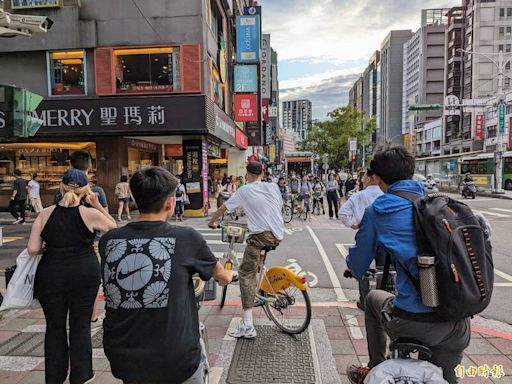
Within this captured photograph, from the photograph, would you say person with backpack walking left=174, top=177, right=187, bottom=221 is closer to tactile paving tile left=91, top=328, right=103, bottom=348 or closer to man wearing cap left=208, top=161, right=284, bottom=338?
tactile paving tile left=91, top=328, right=103, bottom=348

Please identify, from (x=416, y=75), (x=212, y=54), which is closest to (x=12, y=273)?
(x=212, y=54)

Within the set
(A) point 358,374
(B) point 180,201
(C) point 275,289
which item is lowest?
(A) point 358,374

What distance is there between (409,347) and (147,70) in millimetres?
15356

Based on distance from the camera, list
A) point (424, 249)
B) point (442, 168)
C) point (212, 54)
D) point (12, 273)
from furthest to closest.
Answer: point (442, 168)
point (212, 54)
point (12, 273)
point (424, 249)

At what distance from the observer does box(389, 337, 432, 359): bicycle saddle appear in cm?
209

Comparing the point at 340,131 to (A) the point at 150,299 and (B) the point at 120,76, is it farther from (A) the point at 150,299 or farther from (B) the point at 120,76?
(A) the point at 150,299

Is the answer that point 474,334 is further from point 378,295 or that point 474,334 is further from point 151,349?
point 151,349

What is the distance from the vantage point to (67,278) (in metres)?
2.98

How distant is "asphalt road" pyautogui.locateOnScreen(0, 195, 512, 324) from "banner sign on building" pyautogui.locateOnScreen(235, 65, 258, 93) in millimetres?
9553

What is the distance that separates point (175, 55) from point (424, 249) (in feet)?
48.8

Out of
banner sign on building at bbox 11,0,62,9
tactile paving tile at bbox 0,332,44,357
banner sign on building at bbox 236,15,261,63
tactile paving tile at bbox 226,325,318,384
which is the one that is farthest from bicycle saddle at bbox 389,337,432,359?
banner sign on building at bbox 236,15,261,63

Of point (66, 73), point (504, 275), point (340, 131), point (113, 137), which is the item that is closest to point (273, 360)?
point (504, 275)

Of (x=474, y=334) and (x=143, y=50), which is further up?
(x=143, y=50)

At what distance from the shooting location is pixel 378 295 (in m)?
2.57
